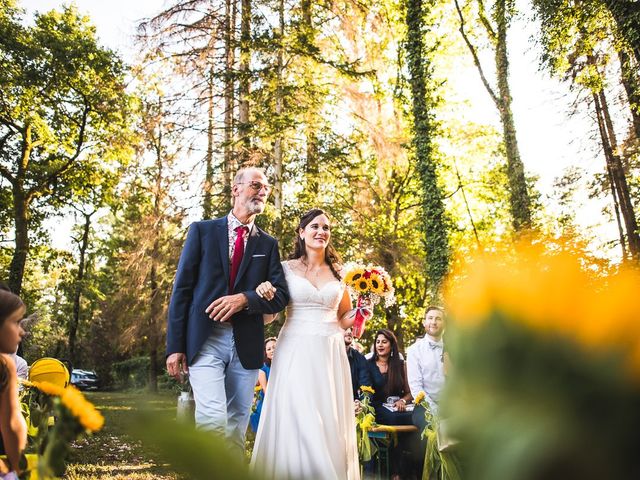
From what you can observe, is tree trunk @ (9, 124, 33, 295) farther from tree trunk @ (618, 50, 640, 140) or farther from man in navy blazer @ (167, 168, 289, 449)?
tree trunk @ (618, 50, 640, 140)

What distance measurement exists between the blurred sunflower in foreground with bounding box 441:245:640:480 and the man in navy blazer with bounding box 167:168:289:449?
2771mm

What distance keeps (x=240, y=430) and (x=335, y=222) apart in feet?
30.8

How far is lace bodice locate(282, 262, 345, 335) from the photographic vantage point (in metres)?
3.85

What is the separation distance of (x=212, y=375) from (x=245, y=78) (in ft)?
32.2

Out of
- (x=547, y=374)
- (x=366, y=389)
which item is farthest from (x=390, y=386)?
(x=547, y=374)

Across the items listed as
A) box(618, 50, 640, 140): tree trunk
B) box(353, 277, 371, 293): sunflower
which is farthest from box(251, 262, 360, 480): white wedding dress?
box(618, 50, 640, 140): tree trunk

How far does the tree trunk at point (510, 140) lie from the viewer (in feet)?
50.8

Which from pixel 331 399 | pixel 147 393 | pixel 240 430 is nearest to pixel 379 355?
pixel 331 399

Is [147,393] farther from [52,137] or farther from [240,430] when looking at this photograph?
[52,137]

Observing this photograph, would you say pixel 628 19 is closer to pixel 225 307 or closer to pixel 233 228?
pixel 233 228

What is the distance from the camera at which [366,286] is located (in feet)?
15.2

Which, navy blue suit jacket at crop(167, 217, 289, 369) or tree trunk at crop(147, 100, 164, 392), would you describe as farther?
tree trunk at crop(147, 100, 164, 392)

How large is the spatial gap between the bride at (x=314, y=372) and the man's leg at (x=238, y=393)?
249 mm

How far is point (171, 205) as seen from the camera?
12891 millimetres
